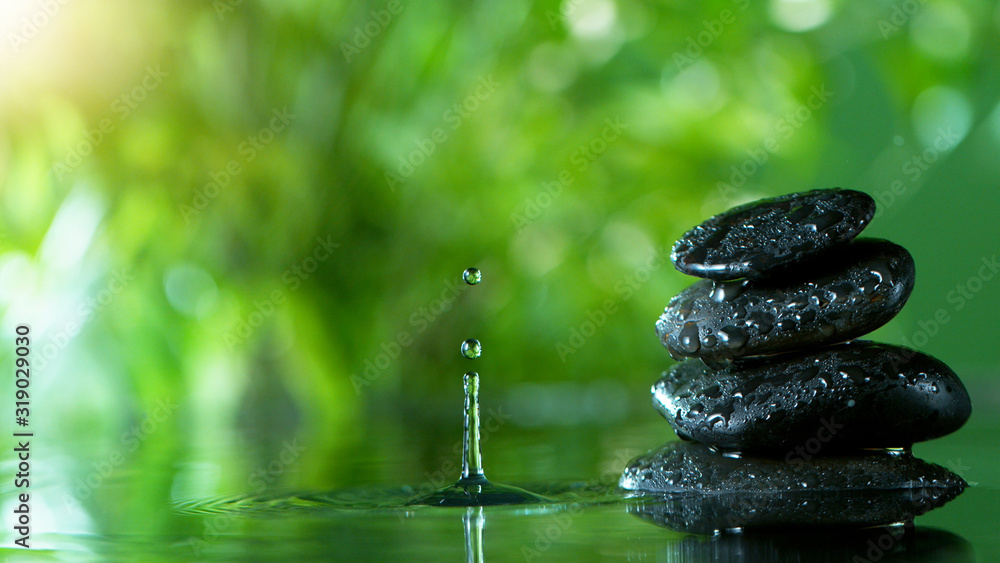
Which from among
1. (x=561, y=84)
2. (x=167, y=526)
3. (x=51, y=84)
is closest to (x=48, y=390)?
(x=51, y=84)

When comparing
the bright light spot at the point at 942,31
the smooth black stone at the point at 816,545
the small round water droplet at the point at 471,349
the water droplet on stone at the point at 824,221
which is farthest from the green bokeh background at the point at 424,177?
the smooth black stone at the point at 816,545

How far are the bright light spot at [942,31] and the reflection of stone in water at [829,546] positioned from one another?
2786 mm

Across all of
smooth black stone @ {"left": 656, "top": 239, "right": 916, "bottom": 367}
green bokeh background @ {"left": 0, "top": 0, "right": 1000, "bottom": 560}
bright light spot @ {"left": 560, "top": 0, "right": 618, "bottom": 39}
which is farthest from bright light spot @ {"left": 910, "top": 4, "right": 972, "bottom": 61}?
smooth black stone @ {"left": 656, "top": 239, "right": 916, "bottom": 367}

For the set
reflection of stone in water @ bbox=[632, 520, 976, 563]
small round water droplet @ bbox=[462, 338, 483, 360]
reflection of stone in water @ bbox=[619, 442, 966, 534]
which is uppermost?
small round water droplet @ bbox=[462, 338, 483, 360]

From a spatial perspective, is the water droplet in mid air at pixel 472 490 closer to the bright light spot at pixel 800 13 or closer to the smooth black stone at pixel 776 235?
the smooth black stone at pixel 776 235

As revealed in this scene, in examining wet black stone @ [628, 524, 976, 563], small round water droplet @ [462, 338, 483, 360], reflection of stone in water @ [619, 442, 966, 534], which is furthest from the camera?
small round water droplet @ [462, 338, 483, 360]

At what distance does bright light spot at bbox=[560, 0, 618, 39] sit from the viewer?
11.1 ft

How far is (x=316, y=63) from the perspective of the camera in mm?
3400

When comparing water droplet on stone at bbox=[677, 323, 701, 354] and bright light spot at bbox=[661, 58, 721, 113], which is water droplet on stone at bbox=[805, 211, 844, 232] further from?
bright light spot at bbox=[661, 58, 721, 113]

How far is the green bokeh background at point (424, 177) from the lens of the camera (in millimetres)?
3258

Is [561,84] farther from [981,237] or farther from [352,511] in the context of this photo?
[352,511]

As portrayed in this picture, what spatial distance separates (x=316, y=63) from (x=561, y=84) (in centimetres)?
88

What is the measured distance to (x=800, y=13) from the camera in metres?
3.34

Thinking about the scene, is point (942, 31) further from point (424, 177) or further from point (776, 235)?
point (776, 235)
